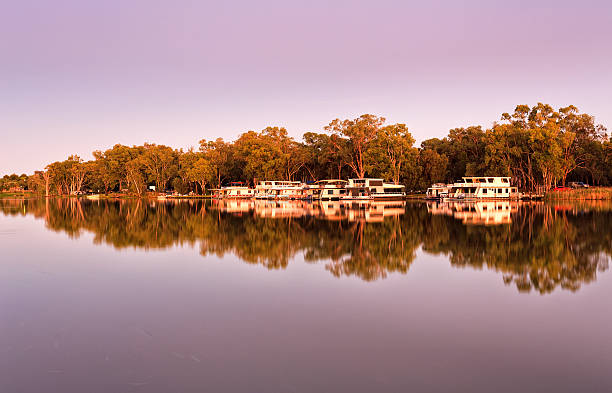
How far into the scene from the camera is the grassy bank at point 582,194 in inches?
2554

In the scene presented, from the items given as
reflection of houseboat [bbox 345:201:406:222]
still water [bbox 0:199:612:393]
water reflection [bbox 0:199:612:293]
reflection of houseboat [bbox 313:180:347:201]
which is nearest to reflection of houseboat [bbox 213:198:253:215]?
reflection of houseboat [bbox 345:201:406:222]

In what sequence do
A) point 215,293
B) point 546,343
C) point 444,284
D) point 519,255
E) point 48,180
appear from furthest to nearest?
1. point 48,180
2. point 519,255
3. point 444,284
4. point 215,293
5. point 546,343

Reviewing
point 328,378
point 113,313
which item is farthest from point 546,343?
point 113,313

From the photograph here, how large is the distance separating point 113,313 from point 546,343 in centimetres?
965

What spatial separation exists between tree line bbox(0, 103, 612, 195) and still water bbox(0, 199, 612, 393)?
61294 mm

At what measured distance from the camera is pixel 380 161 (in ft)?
274

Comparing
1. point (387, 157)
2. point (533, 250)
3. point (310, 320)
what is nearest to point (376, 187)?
point (387, 157)

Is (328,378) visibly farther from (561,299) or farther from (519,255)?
(519,255)

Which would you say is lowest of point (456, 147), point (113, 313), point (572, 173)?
point (113, 313)

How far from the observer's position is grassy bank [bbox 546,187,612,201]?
213 feet

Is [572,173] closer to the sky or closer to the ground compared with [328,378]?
closer to the sky

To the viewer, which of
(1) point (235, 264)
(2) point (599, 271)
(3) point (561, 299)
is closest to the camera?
(3) point (561, 299)

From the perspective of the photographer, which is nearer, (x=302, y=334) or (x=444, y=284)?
(x=302, y=334)

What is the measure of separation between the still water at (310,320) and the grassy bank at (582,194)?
56547mm
